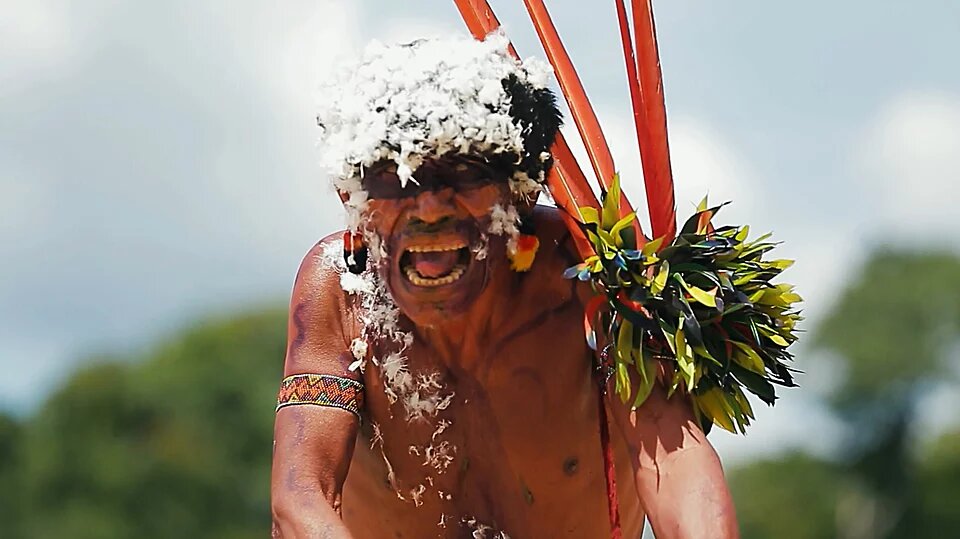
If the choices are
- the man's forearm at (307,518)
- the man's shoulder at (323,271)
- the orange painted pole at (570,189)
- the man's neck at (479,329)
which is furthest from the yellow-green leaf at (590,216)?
the man's forearm at (307,518)

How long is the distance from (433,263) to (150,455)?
31117 millimetres

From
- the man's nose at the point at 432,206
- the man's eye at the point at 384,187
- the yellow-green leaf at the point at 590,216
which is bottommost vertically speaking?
the yellow-green leaf at the point at 590,216

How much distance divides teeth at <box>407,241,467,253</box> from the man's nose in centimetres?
6

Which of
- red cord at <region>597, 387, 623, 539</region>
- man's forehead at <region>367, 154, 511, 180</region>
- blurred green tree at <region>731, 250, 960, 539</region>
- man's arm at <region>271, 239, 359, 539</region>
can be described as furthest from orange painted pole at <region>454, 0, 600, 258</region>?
blurred green tree at <region>731, 250, 960, 539</region>

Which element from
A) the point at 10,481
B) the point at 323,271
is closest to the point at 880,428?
the point at 10,481

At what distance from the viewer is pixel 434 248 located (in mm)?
4578

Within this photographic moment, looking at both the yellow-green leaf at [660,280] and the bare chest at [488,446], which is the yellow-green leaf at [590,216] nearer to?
the yellow-green leaf at [660,280]

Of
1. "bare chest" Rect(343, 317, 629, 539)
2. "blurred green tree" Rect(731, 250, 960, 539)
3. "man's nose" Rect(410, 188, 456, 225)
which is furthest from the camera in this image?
"blurred green tree" Rect(731, 250, 960, 539)

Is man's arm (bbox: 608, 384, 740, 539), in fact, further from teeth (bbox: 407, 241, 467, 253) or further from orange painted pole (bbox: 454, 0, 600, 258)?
teeth (bbox: 407, 241, 467, 253)

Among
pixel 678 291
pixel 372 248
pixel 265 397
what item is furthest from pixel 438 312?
pixel 265 397

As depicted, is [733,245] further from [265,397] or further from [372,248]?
[265,397]

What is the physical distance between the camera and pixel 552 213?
4.98m

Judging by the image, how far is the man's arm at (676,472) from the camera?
4.60 m

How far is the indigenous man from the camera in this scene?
14.9 ft
